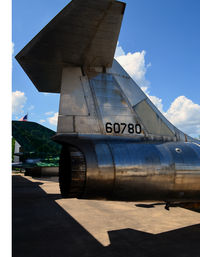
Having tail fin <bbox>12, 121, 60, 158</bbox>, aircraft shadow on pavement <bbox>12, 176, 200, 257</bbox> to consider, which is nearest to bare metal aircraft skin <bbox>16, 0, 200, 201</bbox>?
aircraft shadow on pavement <bbox>12, 176, 200, 257</bbox>

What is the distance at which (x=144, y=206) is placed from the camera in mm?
8797

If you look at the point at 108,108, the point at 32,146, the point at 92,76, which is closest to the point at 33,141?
the point at 32,146

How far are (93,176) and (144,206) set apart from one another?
6434 mm

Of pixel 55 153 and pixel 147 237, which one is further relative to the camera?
pixel 55 153

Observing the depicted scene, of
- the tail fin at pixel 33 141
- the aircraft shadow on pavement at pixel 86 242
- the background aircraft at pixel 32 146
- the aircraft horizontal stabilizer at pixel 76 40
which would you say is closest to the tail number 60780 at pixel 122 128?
the aircraft horizontal stabilizer at pixel 76 40

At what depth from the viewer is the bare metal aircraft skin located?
3406 mm

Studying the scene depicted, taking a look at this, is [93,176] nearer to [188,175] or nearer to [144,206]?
[188,175]

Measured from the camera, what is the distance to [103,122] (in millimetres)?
4133

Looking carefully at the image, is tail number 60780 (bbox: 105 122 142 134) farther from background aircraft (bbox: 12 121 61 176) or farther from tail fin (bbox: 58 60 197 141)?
background aircraft (bbox: 12 121 61 176)

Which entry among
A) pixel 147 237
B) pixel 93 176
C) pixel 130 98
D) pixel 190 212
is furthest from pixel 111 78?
pixel 190 212

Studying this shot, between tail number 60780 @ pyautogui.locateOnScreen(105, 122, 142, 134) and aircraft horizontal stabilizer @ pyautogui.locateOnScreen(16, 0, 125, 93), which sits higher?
aircraft horizontal stabilizer @ pyautogui.locateOnScreen(16, 0, 125, 93)

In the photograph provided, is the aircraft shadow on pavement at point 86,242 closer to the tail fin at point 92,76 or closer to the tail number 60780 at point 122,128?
the tail fin at point 92,76

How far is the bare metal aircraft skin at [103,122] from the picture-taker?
341cm

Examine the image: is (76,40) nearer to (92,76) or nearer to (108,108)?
(92,76)
